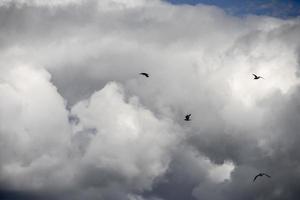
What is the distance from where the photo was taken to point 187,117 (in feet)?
405

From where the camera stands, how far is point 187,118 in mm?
122375

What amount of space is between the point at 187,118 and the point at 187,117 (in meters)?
1.03
